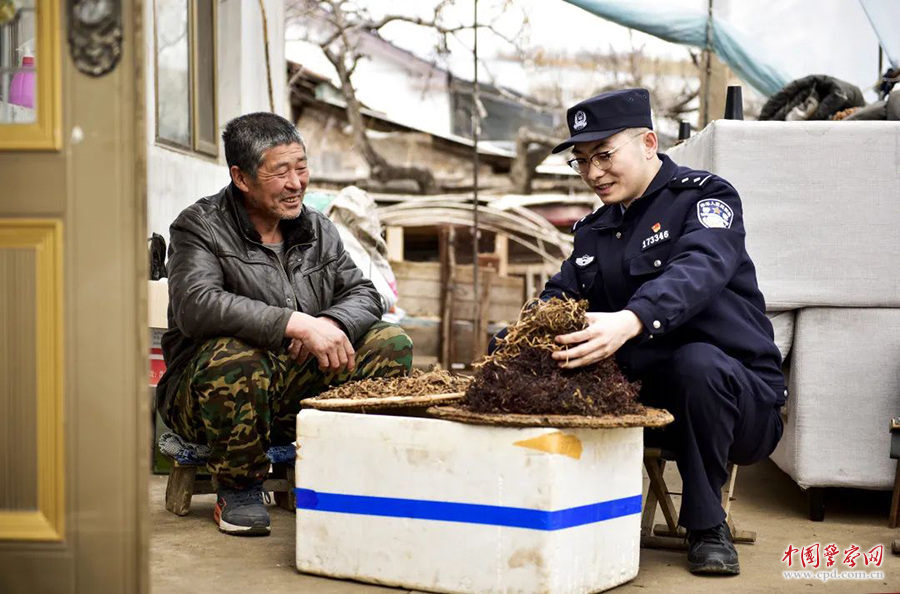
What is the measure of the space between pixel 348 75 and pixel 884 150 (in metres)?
8.76

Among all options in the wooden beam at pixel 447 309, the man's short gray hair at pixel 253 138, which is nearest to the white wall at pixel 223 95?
the man's short gray hair at pixel 253 138

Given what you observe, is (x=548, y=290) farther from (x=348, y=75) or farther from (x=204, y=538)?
(x=348, y=75)

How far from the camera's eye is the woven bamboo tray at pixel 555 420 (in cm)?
277

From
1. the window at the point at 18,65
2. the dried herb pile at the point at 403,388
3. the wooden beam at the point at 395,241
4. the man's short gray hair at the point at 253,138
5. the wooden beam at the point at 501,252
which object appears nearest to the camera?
the window at the point at 18,65

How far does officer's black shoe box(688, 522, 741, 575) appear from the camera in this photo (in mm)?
3152

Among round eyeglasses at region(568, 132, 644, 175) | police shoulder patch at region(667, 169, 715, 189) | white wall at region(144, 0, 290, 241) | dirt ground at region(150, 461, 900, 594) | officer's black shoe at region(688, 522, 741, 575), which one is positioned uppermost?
white wall at region(144, 0, 290, 241)

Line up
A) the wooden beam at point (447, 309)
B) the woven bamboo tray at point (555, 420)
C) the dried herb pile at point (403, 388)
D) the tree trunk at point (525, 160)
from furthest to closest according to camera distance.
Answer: the tree trunk at point (525, 160) → the wooden beam at point (447, 309) → the dried herb pile at point (403, 388) → the woven bamboo tray at point (555, 420)

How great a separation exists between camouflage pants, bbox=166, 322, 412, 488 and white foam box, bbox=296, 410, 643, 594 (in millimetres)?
518

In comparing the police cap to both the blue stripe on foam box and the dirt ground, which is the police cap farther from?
the dirt ground

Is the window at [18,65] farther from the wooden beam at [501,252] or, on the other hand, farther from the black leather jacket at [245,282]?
the wooden beam at [501,252]

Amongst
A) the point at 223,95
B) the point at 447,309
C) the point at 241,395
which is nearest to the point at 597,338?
the point at 241,395

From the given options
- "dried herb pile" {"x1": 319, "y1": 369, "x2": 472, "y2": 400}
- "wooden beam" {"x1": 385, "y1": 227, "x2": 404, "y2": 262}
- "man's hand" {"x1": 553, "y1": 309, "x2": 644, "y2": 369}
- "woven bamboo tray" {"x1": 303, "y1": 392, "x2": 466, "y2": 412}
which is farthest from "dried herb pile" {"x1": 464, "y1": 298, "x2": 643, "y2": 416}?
"wooden beam" {"x1": 385, "y1": 227, "x2": 404, "y2": 262}

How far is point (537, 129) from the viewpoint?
43.2 feet

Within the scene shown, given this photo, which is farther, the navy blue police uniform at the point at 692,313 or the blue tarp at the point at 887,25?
the blue tarp at the point at 887,25
